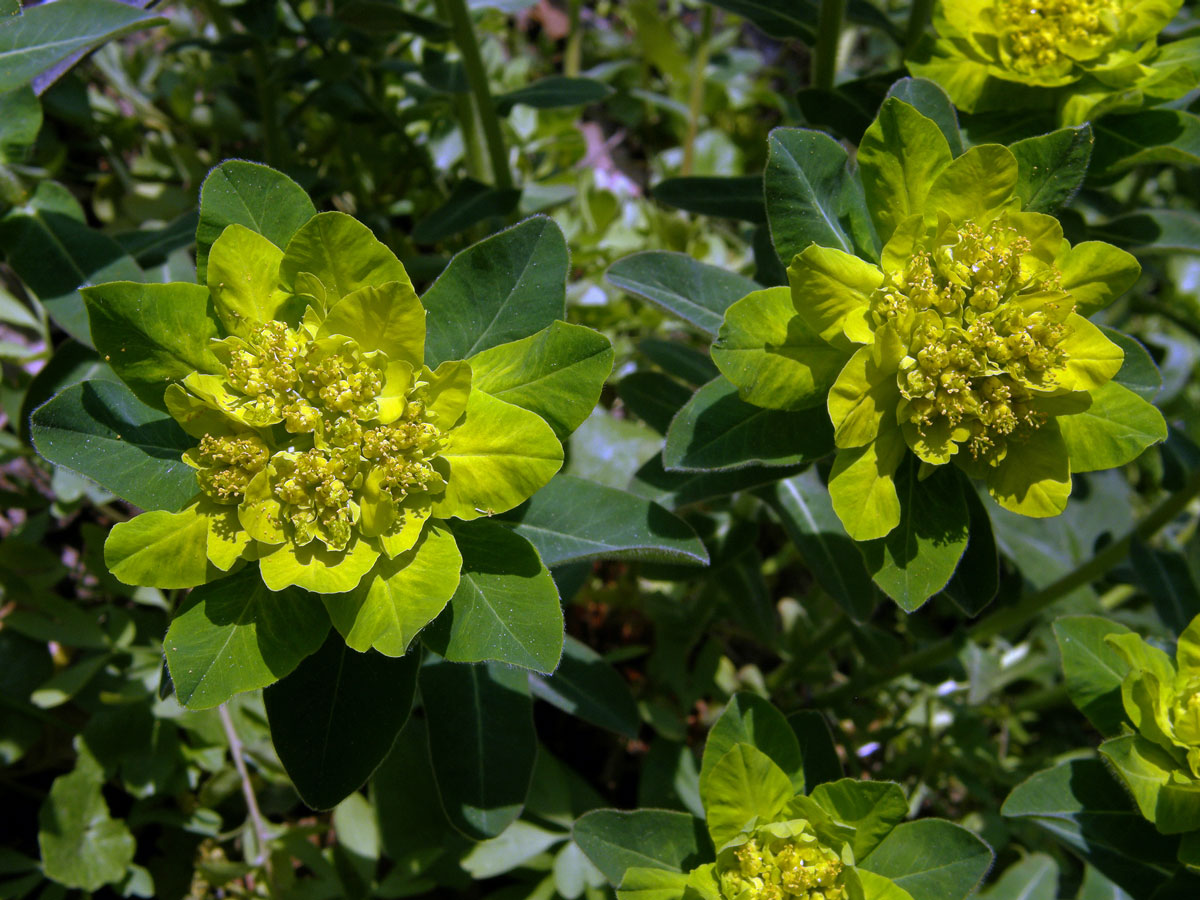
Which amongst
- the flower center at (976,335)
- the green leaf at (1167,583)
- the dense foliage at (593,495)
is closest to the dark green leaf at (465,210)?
the dense foliage at (593,495)

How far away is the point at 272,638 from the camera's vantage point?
1.48 metres

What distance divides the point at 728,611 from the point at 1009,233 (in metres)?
1.61

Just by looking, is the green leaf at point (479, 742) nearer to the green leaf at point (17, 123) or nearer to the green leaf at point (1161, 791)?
the green leaf at point (1161, 791)

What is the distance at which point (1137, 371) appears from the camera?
1.80 m

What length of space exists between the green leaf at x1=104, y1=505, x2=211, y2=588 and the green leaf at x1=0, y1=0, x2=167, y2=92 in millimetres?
857

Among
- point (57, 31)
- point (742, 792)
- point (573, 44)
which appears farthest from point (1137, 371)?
point (573, 44)

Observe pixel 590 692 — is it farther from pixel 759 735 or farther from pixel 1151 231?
pixel 1151 231

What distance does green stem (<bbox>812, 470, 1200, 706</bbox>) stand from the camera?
2.52 m

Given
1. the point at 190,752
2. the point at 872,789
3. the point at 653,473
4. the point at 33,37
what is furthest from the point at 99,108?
the point at 872,789

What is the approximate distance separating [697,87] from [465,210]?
1656 millimetres

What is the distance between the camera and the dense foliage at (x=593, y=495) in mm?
1491

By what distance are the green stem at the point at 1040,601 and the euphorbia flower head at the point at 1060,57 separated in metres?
1.12

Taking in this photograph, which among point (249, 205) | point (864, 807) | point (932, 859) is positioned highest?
point (249, 205)

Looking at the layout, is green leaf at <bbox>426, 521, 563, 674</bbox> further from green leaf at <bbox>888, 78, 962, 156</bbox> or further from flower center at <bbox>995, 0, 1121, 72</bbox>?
flower center at <bbox>995, 0, 1121, 72</bbox>
